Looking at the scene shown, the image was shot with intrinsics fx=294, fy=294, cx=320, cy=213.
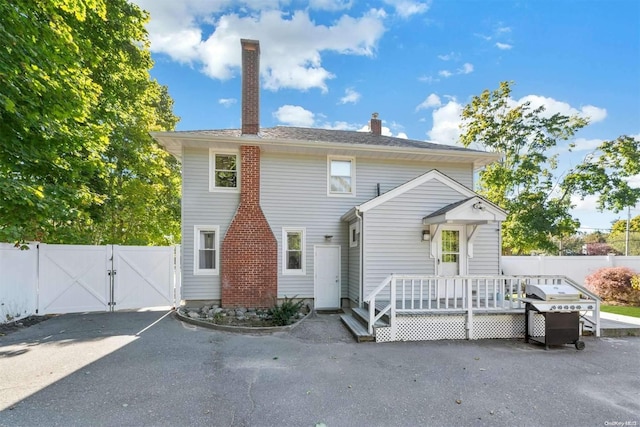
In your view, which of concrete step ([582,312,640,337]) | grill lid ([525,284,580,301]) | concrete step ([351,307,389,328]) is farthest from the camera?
concrete step ([582,312,640,337])

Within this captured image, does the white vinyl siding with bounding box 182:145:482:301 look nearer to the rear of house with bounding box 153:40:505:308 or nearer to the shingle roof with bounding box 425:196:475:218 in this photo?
the rear of house with bounding box 153:40:505:308

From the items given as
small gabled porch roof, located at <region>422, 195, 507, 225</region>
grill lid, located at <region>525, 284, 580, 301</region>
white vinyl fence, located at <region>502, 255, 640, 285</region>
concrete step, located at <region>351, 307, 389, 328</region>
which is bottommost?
concrete step, located at <region>351, 307, 389, 328</region>

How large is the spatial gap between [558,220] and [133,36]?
20.0 metres

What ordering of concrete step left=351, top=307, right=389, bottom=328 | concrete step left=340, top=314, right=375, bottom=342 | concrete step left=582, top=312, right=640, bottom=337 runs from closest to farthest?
concrete step left=340, top=314, right=375, bottom=342 → concrete step left=351, top=307, right=389, bottom=328 → concrete step left=582, top=312, right=640, bottom=337

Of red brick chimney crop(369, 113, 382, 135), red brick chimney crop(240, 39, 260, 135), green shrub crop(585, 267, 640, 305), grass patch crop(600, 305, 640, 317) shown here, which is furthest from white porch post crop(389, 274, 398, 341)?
green shrub crop(585, 267, 640, 305)

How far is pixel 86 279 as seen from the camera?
8625 millimetres

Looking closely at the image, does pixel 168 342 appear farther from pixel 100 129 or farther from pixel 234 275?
pixel 100 129

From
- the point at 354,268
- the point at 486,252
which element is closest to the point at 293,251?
the point at 354,268

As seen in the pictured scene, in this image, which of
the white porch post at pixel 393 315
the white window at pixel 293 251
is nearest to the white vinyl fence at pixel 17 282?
the white window at pixel 293 251

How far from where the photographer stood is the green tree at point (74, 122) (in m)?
4.91

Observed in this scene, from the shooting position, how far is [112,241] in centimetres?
1210

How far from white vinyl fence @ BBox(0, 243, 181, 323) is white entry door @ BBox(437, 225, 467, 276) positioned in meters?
8.06

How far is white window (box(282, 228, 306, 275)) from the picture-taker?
31.3 ft

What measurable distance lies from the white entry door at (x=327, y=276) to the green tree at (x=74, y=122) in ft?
21.3
